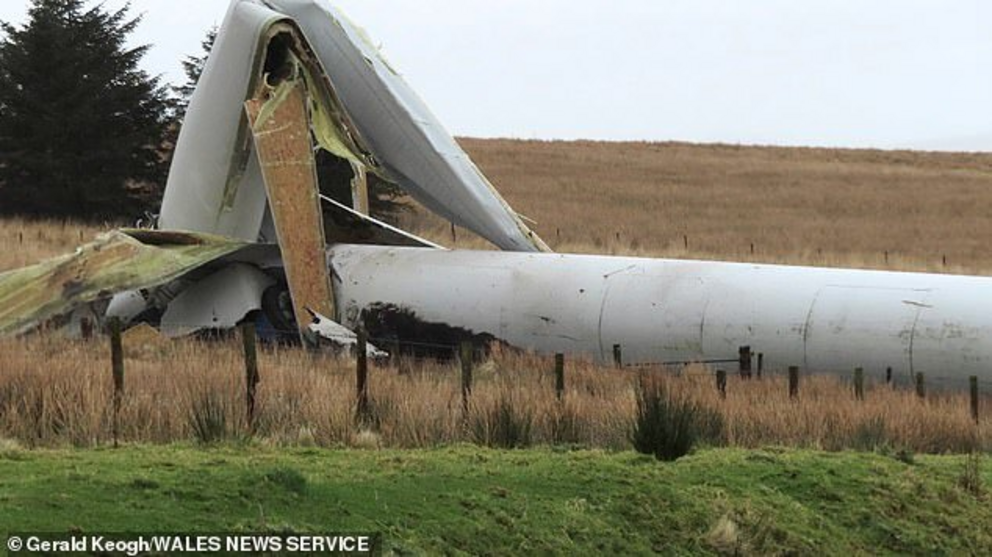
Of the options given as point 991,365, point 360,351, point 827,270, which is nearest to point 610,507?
point 360,351

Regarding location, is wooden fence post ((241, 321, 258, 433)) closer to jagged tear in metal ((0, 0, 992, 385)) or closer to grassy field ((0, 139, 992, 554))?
grassy field ((0, 139, 992, 554))

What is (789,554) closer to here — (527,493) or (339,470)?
(527,493)

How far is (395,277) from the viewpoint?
16109 millimetres

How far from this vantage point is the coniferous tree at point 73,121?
3462 centimetres

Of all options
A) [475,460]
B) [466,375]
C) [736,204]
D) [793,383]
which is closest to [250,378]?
[466,375]

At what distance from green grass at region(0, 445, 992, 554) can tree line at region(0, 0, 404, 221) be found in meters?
26.9

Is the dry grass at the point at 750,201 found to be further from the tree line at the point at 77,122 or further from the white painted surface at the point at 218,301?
the white painted surface at the point at 218,301

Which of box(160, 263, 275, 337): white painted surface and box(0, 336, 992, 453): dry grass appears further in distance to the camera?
box(160, 263, 275, 337): white painted surface

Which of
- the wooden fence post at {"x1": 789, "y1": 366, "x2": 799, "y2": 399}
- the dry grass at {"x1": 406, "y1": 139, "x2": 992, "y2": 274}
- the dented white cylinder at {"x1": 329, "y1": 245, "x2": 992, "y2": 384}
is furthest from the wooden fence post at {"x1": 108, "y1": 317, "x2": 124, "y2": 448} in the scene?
the dry grass at {"x1": 406, "y1": 139, "x2": 992, "y2": 274}

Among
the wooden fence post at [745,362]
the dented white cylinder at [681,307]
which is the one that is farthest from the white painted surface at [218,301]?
the wooden fence post at [745,362]

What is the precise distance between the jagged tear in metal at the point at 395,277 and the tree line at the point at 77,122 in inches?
Answer: 691

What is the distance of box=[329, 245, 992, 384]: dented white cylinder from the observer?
44.3ft

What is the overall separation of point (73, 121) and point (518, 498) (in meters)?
29.0

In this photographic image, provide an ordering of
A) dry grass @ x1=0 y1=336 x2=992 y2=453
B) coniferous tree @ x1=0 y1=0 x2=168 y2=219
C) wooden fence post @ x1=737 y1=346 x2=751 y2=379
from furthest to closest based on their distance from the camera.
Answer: coniferous tree @ x1=0 y1=0 x2=168 y2=219 → wooden fence post @ x1=737 y1=346 x2=751 y2=379 → dry grass @ x1=0 y1=336 x2=992 y2=453
